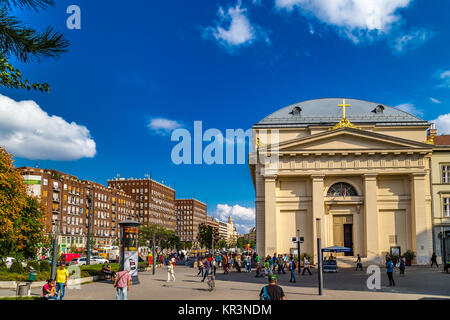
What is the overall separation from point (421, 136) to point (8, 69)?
5447 centimetres

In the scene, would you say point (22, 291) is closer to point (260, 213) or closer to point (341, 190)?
point (260, 213)

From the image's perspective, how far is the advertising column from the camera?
29.0 meters

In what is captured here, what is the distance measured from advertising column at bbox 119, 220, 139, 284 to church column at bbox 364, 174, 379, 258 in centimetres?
2860

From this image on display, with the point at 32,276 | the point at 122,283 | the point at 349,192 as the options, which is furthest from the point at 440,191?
the point at 122,283

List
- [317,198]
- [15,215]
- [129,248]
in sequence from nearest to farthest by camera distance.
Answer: [129,248], [15,215], [317,198]

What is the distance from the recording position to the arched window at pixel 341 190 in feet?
166

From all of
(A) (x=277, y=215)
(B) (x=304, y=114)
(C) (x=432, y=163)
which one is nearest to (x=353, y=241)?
(A) (x=277, y=215)

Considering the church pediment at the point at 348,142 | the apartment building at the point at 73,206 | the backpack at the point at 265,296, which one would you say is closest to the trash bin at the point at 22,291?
the backpack at the point at 265,296

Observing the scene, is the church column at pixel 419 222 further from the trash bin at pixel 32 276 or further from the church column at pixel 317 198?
the trash bin at pixel 32 276

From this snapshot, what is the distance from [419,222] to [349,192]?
7882 mm

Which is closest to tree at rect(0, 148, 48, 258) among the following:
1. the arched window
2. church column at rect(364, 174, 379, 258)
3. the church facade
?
the church facade

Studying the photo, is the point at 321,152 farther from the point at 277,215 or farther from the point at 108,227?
the point at 108,227

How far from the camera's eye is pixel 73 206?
110 meters

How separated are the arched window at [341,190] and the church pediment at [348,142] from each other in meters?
4.39
